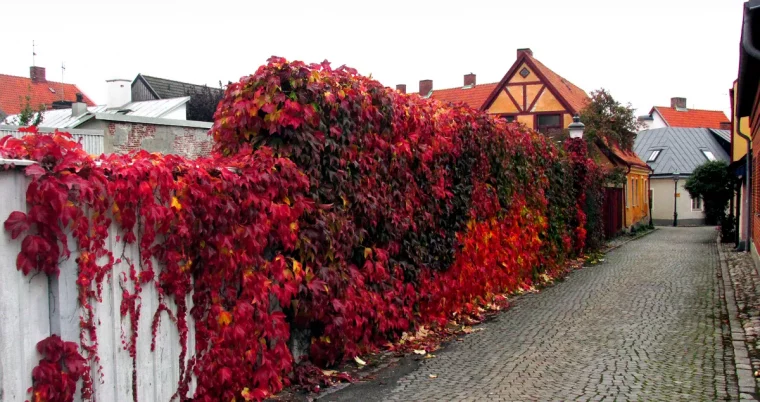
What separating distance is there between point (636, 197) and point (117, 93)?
2810 cm

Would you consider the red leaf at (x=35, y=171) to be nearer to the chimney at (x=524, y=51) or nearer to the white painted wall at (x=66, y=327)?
the white painted wall at (x=66, y=327)

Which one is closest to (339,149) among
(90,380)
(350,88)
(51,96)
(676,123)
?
(350,88)

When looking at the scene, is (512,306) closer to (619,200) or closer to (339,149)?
(339,149)

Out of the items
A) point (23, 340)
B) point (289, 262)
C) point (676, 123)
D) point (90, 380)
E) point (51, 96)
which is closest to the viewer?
point (23, 340)

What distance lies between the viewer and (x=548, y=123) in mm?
33281

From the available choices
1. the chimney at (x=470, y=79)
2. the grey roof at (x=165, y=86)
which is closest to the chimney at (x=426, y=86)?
the chimney at (x=470, y=79)

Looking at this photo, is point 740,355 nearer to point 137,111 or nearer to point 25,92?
point 137,111

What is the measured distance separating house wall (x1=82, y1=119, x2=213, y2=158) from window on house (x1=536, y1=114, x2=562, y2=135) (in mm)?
16794

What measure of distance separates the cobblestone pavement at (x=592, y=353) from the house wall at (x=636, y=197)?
20.8 m

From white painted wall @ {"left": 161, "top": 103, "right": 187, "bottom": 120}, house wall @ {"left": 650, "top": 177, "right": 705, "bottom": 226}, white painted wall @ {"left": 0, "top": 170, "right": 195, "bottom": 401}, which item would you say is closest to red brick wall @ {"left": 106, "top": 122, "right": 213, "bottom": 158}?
white painted wall @ {"left": 161, "top": 103, "right": 187, "bottom": 120}

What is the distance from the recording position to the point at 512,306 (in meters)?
10.7

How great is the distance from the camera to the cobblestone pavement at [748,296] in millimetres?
7642

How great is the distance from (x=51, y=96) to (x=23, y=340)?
5914 cm

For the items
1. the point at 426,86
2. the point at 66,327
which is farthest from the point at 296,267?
the point at 426,86
